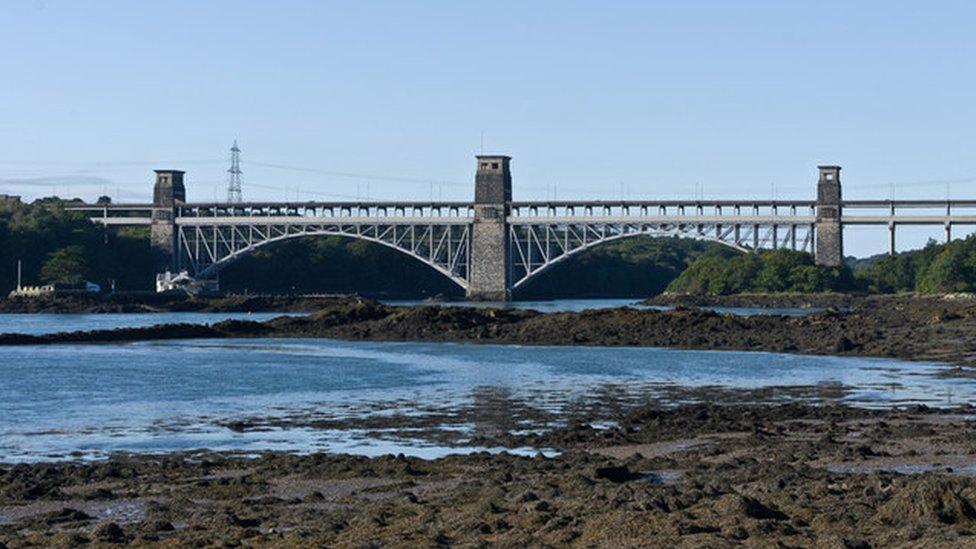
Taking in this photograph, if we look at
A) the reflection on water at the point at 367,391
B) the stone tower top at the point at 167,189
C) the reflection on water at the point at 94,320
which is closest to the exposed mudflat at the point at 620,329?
the reflection on water at the point at 367,391

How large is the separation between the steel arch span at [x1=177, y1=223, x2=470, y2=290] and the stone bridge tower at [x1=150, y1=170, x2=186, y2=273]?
0.98 meters

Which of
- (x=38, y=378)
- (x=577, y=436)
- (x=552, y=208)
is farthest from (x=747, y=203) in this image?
(x=577, y=436)

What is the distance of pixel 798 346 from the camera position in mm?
61094

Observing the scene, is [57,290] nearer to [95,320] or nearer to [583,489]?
[95,320]

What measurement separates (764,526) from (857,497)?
231cm

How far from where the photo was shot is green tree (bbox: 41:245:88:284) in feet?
427

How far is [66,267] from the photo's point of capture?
13050cm

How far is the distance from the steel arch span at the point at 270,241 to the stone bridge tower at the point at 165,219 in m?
Answer: 0.98

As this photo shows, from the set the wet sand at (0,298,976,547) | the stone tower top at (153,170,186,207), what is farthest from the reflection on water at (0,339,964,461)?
the stone tower top at (153,170,186,207)

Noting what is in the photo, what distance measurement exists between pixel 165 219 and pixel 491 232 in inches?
1175

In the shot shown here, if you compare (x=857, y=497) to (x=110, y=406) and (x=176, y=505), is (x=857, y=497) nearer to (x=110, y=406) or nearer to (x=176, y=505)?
(x=176, y=505)

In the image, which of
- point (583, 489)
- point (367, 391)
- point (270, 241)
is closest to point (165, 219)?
point (270, 241)

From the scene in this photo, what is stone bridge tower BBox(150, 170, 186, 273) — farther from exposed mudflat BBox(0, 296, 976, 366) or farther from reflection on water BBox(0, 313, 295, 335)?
exposed mudflat BBox(0, 296, 976, 366)

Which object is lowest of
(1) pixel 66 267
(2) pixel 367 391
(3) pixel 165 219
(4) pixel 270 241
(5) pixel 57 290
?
(2) pixel 367 391
